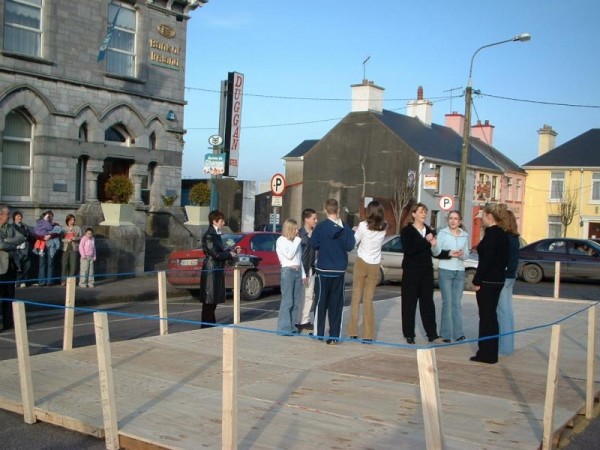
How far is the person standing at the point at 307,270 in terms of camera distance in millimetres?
11047

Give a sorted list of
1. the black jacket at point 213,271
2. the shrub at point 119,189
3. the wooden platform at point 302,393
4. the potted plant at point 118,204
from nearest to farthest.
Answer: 1. the wooden platform at point 302,393
2. the black jacket at point 213,271
3. the potted plant at point 118,204
4. the shrub at point 119,189

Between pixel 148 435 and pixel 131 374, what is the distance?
89.6 inches

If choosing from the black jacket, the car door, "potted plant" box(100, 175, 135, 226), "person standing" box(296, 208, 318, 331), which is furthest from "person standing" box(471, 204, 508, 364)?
"potted plant" box(100, 175, 135, 226)

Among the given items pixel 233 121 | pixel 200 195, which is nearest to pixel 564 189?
pixel 233 121

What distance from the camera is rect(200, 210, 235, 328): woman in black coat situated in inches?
440

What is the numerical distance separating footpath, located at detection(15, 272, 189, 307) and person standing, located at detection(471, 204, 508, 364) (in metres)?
7.61

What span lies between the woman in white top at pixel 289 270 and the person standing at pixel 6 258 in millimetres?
4243

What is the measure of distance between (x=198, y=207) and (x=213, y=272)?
45.5ft

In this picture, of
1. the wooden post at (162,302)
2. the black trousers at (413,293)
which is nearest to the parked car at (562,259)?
the black trousers at (413,293)

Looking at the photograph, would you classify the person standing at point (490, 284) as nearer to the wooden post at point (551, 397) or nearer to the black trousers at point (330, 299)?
the black trousers at point (330, 299)

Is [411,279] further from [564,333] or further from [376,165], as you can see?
[376,165]

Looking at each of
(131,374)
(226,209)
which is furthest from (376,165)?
(131,374)

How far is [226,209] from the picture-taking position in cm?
3122

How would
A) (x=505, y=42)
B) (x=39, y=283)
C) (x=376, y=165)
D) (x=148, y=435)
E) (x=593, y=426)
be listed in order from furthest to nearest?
(x=376, y=165), (x=505, y=42), (x=39, y=283), (x=593, y=426), (x=148, y=435)
